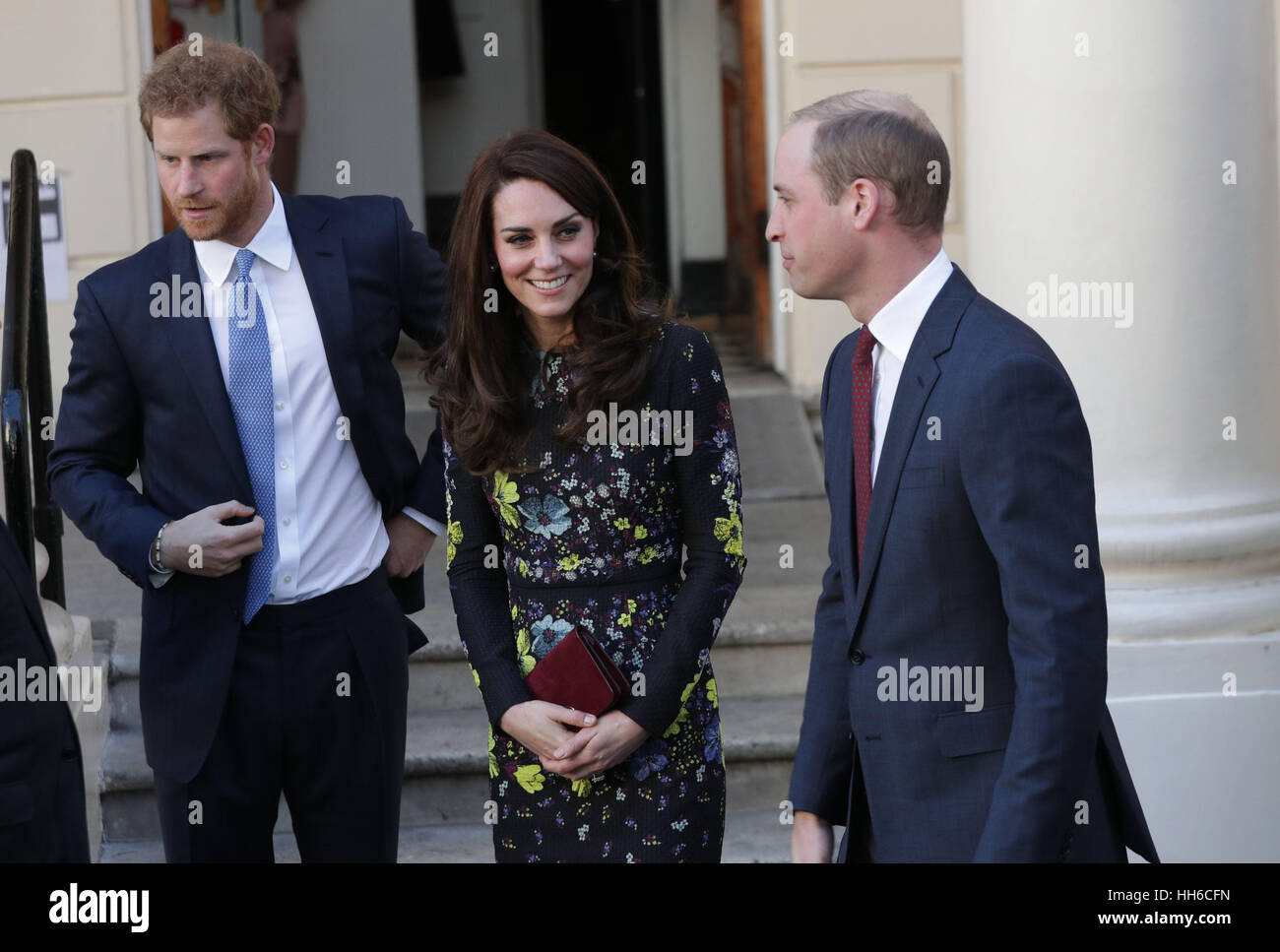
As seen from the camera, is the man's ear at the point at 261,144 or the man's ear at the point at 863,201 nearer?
the man's ear at the point at 863,201

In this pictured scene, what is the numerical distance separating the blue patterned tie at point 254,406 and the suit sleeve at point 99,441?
0.17 meters

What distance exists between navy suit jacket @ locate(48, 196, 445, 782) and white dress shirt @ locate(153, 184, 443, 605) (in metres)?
0.02

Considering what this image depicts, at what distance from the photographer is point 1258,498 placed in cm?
410

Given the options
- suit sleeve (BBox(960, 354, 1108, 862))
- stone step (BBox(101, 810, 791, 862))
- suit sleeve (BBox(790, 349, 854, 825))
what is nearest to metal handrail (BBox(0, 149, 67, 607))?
stone step (BBox(101, 810, 791, 862))

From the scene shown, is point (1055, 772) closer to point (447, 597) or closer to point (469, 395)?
point (469, 395)

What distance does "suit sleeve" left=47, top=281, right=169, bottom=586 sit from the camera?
265 cm

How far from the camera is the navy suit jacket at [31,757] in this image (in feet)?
6.90

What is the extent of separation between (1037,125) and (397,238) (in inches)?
73.4

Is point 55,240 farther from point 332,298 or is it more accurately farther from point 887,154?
point 887,154

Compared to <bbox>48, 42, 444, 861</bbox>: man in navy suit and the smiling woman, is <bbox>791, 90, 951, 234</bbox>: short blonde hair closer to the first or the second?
the smiling woman

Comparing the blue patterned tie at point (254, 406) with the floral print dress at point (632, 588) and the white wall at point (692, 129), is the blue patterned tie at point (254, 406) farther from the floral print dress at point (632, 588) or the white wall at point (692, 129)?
the white wall at point (692, 129)

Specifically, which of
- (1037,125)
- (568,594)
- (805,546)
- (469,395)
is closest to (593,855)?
(568,594)

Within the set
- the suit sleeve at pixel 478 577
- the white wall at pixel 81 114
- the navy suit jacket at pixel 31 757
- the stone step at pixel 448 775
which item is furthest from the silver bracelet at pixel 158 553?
the white wall at pixel 81 114

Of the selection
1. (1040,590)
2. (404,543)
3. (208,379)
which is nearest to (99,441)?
(208,379)
